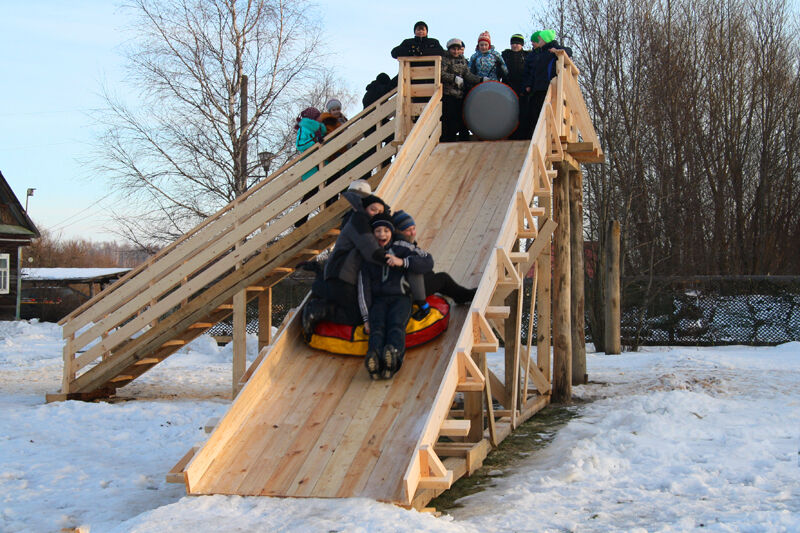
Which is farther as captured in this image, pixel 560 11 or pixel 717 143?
pixel 717 143

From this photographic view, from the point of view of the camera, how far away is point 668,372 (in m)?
13.0

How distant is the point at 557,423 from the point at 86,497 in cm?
518

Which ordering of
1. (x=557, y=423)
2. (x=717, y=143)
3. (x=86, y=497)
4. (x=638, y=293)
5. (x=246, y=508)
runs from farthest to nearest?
(x=717, y=143) → (x=638, y=293) → (x=557, y=423) → (x=86, y=497) → (x=246, y=508)

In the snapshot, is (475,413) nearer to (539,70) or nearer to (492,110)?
(492,110)

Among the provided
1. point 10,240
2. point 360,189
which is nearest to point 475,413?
point 360,189

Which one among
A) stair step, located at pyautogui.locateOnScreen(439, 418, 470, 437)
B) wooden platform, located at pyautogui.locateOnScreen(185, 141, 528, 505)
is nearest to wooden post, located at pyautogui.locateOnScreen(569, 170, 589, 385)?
wooden platform, located at pyautogui.locateOnScreen(185, 141, 528, 505)

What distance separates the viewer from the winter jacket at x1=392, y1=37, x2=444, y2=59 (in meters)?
10.4

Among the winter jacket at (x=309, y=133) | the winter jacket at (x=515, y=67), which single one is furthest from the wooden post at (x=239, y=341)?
the winter jacket at (x=515, y=67)

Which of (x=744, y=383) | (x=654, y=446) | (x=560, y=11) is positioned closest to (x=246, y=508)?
(x=654, y=446)

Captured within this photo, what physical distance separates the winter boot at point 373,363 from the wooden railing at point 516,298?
654 millimetres

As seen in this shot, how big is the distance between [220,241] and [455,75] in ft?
12.5

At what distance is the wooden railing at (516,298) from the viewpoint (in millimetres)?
5715

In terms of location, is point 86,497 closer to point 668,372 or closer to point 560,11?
point 668,372

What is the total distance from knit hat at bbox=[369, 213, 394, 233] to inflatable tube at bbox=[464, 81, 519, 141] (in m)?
3.45
